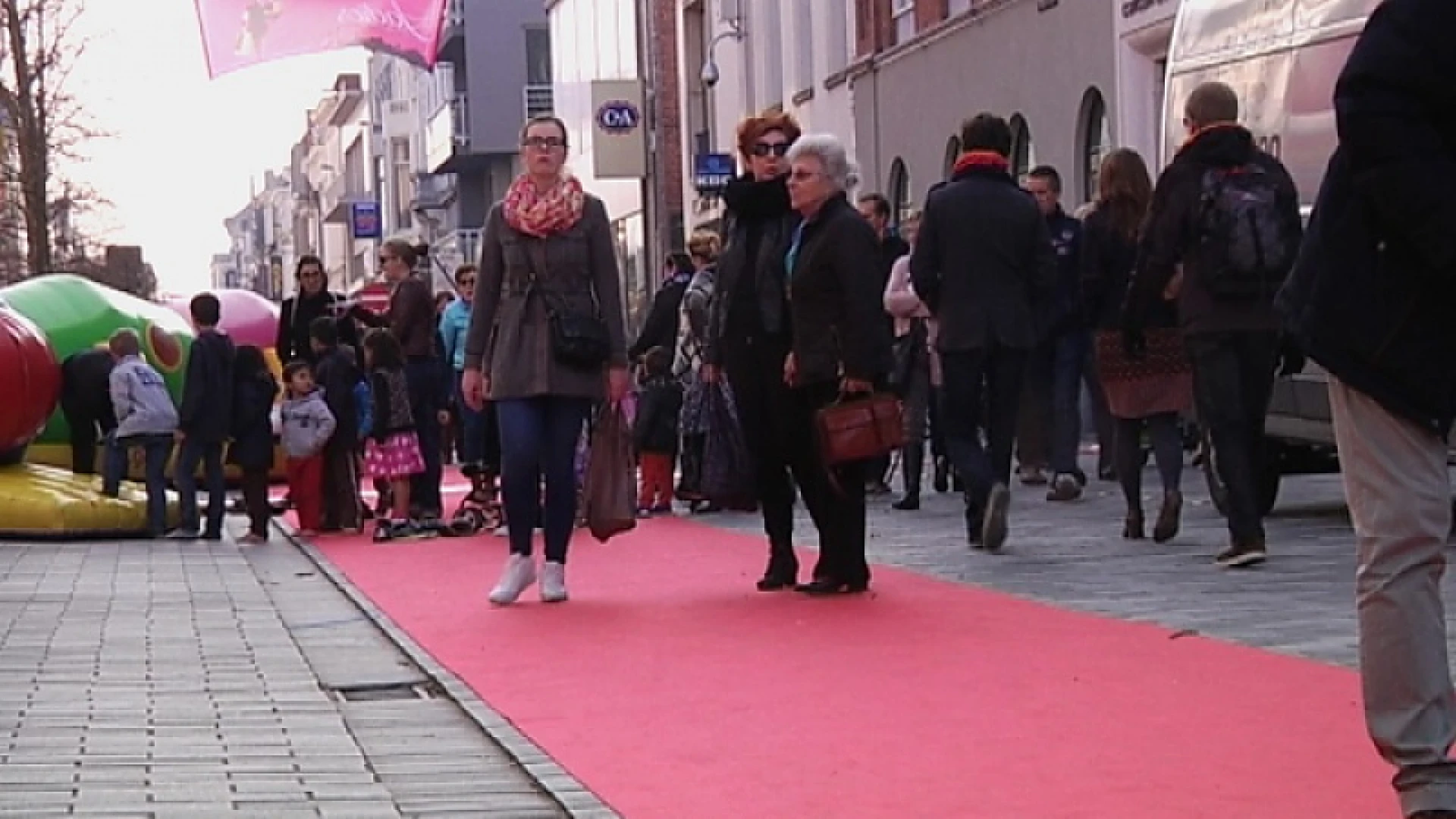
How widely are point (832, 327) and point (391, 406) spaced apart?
739 cm

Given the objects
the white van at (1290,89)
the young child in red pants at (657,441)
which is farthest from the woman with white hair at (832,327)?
the young child in red pants at (657,441)

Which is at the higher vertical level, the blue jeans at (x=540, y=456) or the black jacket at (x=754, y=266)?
the black jacket at (x=754, y=266)

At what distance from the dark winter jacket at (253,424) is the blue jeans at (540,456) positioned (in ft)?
26.0

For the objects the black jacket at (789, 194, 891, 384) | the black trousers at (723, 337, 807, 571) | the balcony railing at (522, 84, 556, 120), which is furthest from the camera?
the balcony railing at (522, 84, 556, 120)

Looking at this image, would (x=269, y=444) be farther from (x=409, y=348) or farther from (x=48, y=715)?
(x=48, y=715)

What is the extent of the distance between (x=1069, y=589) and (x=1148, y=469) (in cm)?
843

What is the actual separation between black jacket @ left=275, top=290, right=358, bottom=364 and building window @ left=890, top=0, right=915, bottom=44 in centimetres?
1693

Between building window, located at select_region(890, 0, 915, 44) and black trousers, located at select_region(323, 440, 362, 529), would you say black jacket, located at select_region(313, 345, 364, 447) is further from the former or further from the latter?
building window, located at select_region(890, 0, 915, 44)

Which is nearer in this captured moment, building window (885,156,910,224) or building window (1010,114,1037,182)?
building window (1010,114,1037,182)

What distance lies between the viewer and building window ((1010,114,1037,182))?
31016mm

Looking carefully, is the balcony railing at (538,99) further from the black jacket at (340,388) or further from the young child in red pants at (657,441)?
the young child in red pants at (657,441)

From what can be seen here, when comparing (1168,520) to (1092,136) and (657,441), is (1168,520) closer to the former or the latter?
(657,441)

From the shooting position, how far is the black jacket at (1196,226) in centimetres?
1138

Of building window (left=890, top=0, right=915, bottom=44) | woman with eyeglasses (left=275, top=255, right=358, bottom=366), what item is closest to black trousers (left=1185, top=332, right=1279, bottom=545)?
woman with eyeglasses (left=275, top=255, right=358, bottom=366)
